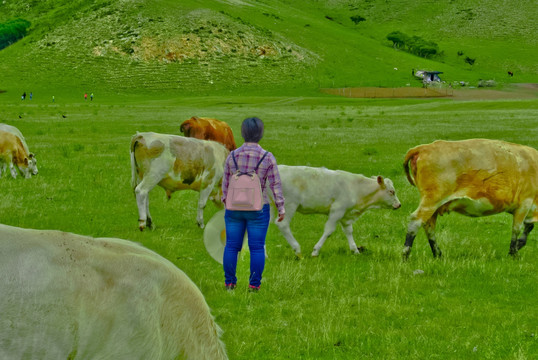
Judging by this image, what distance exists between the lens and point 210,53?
122 m

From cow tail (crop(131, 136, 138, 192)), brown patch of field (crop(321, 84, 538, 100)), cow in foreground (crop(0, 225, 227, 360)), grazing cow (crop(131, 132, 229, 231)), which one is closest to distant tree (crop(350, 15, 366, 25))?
brown patch of field (crop(321, 84, 538, 100))

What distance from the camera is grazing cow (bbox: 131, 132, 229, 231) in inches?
489

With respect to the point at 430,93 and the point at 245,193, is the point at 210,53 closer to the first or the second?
the point at 430,93

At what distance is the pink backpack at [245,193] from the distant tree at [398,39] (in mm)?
163561

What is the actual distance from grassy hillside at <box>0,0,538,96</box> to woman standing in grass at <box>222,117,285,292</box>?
100533 mm

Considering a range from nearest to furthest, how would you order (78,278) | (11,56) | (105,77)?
(78,278) → (105,77) → (11,56)

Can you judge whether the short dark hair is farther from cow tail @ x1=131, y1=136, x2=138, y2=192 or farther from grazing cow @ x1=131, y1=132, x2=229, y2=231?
cow tail @ x1=131, y1=136, x2=138, y2=192

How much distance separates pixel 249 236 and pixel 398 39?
16362cm

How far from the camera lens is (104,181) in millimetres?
18047

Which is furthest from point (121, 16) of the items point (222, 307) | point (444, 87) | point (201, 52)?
point (222, 307)

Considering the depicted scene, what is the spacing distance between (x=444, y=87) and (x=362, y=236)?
10755 centimetres

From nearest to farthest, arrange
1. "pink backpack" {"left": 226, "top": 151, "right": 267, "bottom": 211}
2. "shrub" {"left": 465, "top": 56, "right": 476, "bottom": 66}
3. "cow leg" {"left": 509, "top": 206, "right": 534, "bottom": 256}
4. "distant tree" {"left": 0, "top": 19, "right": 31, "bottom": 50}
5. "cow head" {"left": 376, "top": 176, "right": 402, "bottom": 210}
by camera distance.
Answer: "pink backpack" {"left": 226, "top": 151, "right": 267, "bottom": 211} → "cow leg" {"left": 509, "top": 206, "right": 534, "bottom": 256} → "cow head" {"left": 376, "top": 176, "right": 402, "bottom": 210} → "distant tree" {"left": 0, "top": 19, "right": 31, "bottom": 50} → "shrub" {"left": 465, "top": 56, "right": 476, "bottom": 66}

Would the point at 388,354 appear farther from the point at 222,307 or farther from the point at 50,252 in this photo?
the point at 50,252

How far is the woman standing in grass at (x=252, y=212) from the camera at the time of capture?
8.00 meters
